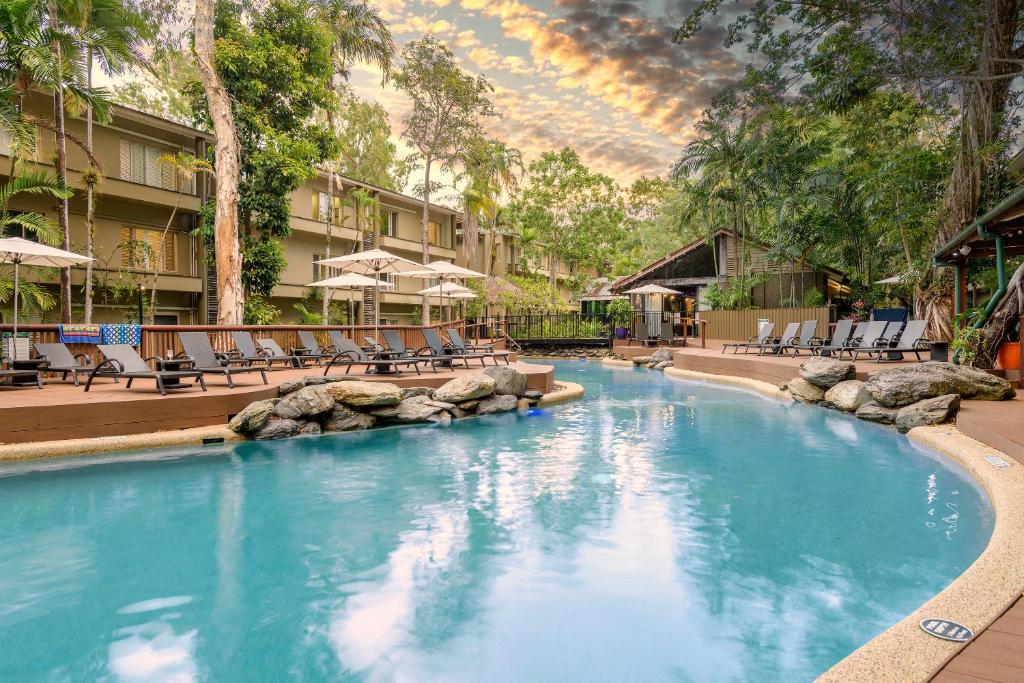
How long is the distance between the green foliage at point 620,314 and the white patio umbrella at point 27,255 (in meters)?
19.7

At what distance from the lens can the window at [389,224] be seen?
95.7 feet

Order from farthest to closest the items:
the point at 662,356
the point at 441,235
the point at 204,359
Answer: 1. the point at 441,235
2. the point at 662,356
3. the point at 204,359

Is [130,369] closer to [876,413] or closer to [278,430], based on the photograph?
[278,430]

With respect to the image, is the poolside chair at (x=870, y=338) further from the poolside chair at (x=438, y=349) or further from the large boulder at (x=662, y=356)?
the poolside chair at (x=438, y=349)

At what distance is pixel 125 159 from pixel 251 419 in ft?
51.0

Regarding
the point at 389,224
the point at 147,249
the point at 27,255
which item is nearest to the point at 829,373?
the point at 27,255

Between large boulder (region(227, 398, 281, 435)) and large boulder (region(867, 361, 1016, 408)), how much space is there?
8778mm

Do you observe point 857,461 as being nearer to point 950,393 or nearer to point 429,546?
point 950,393

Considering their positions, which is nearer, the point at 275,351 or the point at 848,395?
the point at 848,395

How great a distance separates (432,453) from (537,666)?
4.75m

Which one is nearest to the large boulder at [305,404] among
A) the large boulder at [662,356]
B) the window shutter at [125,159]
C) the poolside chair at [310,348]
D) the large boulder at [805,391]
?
the poolside chair at [310,348]

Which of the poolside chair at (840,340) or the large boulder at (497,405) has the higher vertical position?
the poolside chair at (840,340)

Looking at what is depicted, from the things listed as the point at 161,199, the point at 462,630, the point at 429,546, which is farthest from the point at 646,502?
the point at 161,199

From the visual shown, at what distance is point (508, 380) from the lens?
438 inches
